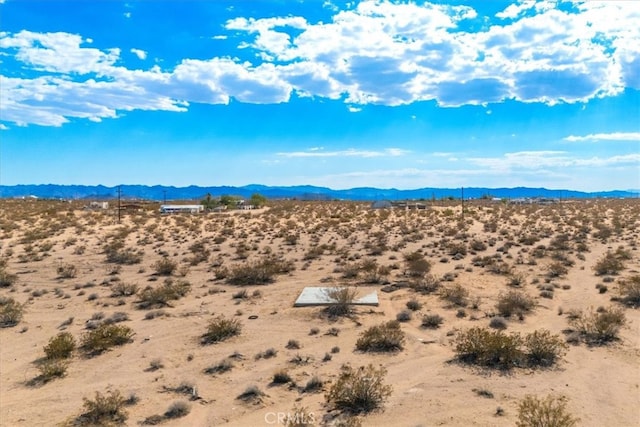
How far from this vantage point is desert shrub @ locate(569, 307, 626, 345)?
1145 centimetres

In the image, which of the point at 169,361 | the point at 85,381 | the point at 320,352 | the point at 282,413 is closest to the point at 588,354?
the point at 320,352

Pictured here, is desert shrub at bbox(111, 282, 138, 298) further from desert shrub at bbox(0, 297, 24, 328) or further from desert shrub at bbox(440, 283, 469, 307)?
desert shrub at bbox(440, 283, 469, 307)

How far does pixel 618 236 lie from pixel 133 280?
30.8m

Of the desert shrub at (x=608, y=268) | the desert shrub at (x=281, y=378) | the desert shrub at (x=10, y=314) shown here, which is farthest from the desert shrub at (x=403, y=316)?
the desert shrub at (x=10, y=314)

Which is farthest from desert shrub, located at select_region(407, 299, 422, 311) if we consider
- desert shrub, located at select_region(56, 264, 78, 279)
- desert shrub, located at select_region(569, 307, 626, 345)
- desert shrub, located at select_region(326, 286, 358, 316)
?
desert shrub, located at select_region(56, 264, 78, 279)

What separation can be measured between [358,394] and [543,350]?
4.55 meters

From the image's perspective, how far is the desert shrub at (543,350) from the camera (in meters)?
10.1

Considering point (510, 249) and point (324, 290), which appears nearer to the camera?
point (324, 290)

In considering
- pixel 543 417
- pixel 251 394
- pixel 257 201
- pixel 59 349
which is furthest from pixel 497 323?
pixel 257 201

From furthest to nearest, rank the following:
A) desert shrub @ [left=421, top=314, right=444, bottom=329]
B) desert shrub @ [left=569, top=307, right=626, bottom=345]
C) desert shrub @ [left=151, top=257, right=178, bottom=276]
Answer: desert shrub @ [left=151, top=257, right=178, bottom=276]
desert shrub @ [left=421, top=314, right=444, bottom=329]
desert shrub @ [left=569, top=307, right=626, bottom=345]

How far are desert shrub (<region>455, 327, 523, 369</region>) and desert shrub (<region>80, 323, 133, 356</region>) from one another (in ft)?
27.2

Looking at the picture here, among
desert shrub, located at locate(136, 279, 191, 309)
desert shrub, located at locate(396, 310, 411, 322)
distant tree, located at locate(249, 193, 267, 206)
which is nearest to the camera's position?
desert shrub, located at locate(396, 310, 411, 322)

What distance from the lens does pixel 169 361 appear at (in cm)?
1086

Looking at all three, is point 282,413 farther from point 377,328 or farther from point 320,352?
point 377,328
